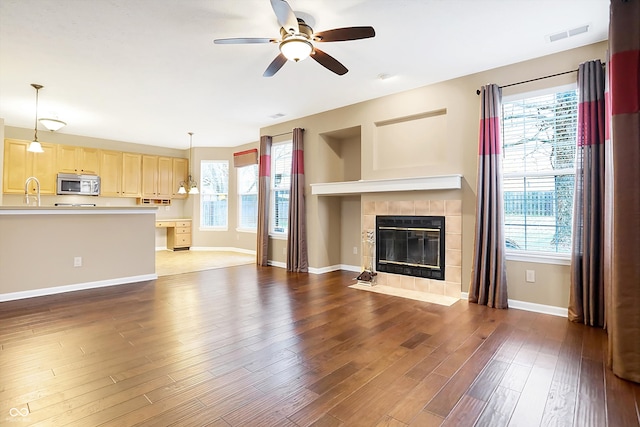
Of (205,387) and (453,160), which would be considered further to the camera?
(453,160)

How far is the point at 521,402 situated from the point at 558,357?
2.81 ft

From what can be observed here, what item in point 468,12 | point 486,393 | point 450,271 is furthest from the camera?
point 450,271

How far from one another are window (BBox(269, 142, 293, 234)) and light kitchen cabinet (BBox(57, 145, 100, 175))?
4337 millimetres

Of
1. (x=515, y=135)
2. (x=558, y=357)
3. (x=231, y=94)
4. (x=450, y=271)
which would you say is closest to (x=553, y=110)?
(x=515, y=135)

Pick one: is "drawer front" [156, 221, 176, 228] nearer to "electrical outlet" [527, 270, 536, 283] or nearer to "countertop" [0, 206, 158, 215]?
"countertop" [0, 206, 158, 215]

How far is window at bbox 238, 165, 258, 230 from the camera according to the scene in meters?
8.20

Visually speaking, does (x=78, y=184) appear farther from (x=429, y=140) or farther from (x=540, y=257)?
(x=540, y=257)

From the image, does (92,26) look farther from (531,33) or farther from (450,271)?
(450,271)

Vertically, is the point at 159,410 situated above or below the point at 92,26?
below

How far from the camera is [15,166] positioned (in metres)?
6.53

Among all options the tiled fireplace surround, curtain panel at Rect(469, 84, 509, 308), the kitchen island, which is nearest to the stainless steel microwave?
the kitchen island

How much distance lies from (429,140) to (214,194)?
632 cm

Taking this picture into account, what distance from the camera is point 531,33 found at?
311 cm

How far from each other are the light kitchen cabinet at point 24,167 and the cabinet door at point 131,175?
1.34m
